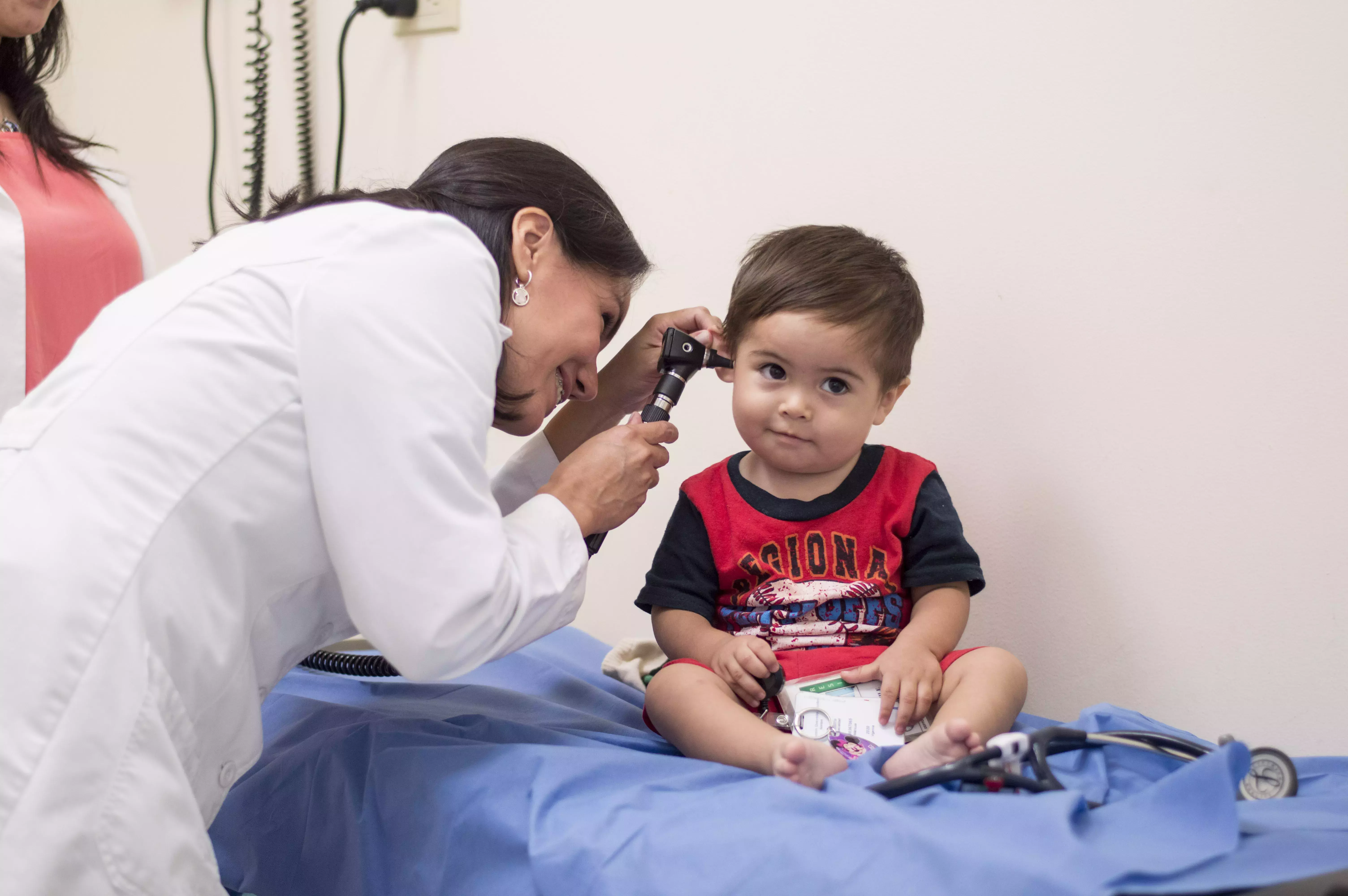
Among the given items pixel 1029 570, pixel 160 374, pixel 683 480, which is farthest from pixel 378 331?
pixel 1029 570

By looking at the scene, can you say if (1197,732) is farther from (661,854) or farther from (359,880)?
(359,880)

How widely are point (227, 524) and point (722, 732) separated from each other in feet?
1.72

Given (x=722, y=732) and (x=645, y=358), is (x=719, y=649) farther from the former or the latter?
(x=645, y=358)

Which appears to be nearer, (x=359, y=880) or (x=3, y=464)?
(x=3, y=464)

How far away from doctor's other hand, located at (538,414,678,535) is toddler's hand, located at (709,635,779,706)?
0.19m

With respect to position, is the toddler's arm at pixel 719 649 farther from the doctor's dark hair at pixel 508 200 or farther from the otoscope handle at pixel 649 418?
the doctor's dark hair at pixel 508 200

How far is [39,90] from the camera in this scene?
1546 mm

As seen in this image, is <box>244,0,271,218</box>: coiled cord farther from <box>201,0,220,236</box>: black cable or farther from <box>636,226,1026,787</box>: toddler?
<box>636,226,1026,787</box>: toddler

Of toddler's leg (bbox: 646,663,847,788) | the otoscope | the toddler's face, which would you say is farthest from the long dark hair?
toddler's leg (bbox: 646,663,847,788)

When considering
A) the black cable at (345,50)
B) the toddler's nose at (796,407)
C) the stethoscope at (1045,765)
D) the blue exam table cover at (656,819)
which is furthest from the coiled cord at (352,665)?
the black cable at (345,50)

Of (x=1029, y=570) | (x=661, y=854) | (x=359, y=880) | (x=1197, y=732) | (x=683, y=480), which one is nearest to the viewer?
(x=661, y=854)

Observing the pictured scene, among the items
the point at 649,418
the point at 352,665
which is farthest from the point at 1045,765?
the point at 352,665

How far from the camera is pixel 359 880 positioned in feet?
3.21

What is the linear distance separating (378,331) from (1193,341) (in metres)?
0.94
